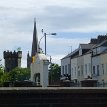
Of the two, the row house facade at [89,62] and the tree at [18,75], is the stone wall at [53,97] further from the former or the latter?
the row house facade at [89,62]

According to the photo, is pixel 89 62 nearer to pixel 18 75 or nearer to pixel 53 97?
pixel 18 75

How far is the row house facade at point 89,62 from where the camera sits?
72750mm

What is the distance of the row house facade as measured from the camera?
239ft

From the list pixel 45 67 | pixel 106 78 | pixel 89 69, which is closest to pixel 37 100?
pixel 45 67

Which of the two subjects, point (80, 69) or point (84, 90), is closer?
point (84, 90)

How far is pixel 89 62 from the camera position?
7925 cm

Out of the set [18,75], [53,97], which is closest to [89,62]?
[18,75]

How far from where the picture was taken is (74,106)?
1198cm

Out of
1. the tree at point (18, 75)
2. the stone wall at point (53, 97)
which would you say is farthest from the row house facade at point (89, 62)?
the stone wall at point (53, 97)

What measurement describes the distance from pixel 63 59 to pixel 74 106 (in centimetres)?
8404

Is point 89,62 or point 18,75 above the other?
point 89,62

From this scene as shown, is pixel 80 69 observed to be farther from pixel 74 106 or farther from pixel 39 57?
pixel 74 106

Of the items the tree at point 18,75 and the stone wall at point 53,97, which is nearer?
the stone wall at point 53,97

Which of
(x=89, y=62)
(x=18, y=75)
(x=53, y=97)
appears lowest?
(x=53, y=97)
